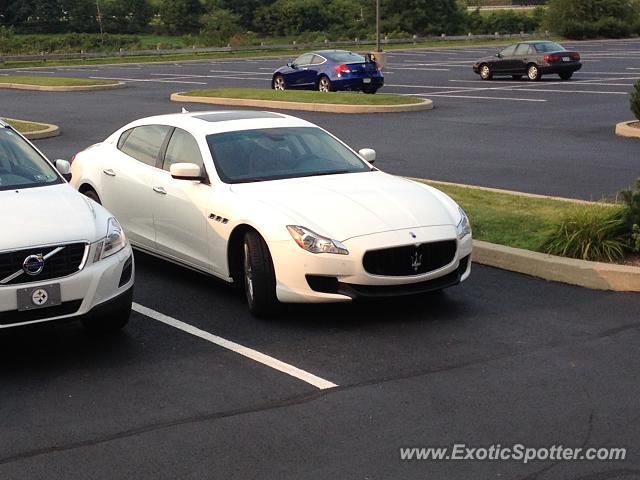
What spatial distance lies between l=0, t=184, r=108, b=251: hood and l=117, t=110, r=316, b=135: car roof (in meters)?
1.82

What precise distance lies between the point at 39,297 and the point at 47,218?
691 mm

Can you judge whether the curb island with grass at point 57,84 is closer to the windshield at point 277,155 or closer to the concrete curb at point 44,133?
the concrete curb at point 44,133

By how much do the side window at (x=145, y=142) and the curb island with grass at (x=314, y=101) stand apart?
16.5m

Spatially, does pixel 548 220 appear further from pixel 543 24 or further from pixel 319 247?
pixel 543 24

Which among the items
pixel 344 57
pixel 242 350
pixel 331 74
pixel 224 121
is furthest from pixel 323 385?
pixel 344 57

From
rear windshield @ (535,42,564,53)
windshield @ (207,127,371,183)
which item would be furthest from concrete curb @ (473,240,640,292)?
rear windshield @ (535,42,564,53)

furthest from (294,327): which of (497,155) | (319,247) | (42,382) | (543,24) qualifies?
(543,24)

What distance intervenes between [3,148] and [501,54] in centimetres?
3043

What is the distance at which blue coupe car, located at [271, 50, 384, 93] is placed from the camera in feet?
110

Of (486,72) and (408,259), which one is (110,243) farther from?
(486,72)

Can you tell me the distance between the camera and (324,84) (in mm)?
34250

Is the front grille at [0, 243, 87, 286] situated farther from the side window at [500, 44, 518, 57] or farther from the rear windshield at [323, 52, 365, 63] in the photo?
the side window at [500, 44, 518, 57]

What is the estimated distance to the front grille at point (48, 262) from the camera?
708 cm

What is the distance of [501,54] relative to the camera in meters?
37.5
